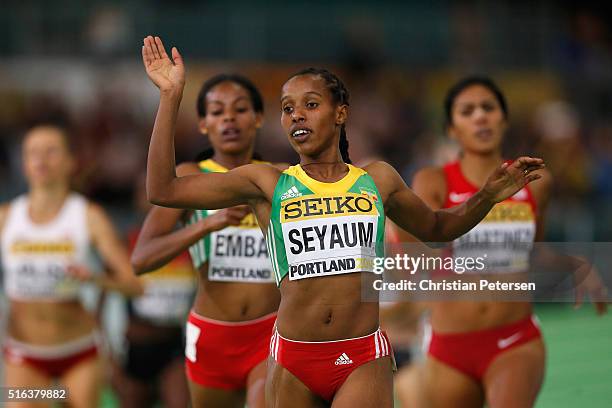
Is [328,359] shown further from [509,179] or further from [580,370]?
[580,370]

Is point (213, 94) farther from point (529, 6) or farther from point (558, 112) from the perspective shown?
point (529, 6)

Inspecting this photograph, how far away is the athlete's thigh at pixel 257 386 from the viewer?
6.40 meters

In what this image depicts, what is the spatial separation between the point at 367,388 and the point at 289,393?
37 cm

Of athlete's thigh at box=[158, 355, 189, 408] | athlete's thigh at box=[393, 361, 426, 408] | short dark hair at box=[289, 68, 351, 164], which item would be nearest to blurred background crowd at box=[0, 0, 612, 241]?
athlete's thigh at box=[158, 355, 189, 408]

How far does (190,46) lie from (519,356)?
41.4 feet

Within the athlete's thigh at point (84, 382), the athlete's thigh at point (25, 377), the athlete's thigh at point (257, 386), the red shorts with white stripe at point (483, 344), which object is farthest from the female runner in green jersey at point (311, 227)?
the athlete's thigh at point (25, 377)

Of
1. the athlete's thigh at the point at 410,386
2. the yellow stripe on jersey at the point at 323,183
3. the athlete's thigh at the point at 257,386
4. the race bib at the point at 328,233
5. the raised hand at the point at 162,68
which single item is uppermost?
the raised hand at the point at 162,68

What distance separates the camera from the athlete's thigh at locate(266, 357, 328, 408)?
17.5ft

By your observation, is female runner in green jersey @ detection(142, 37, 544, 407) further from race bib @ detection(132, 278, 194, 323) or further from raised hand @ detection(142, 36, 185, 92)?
race bib @ detection(132, 278, 194, 323)

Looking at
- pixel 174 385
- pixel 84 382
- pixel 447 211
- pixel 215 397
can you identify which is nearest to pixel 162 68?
pixel 447 211

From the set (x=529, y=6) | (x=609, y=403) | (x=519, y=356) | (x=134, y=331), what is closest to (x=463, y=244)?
(x=519, y=356)

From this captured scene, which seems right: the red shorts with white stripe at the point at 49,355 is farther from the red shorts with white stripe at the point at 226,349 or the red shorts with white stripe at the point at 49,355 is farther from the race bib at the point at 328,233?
the race bib at the point at 328,233

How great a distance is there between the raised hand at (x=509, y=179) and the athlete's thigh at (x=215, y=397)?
2.06m

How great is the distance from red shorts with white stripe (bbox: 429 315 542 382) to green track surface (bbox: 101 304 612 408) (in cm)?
→ 56
